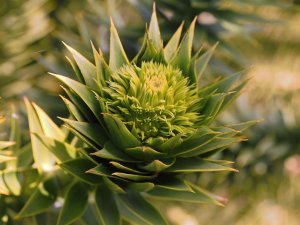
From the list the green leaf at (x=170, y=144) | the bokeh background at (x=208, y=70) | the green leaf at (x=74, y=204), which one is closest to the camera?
the green leaf at (x=170, y=144)

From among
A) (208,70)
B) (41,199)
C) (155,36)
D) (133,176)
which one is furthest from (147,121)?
(208,70)

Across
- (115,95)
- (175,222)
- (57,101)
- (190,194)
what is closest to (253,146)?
(175,222)

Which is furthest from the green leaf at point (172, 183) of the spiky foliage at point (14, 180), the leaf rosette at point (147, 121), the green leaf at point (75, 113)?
the spiky foliage at point (14, 180)

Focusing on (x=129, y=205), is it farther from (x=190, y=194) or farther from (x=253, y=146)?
(x=253, y=146)

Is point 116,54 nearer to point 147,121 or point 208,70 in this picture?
point 147,121

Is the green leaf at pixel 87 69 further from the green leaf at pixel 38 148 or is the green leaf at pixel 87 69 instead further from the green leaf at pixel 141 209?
the green leaf at pixel 141 209

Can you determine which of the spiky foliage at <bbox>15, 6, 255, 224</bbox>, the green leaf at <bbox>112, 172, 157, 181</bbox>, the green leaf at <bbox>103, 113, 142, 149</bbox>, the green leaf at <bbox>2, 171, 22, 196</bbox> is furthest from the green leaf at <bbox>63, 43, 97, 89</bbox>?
the green leaf at <bbox>2, 171, 22, 196</bbox>
